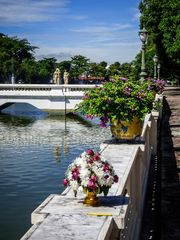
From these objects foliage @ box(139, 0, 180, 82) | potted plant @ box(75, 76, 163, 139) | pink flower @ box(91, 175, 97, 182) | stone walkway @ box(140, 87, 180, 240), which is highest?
foliage @ box(139, 0, 180, 82)

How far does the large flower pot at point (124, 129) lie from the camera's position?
27.7 feet

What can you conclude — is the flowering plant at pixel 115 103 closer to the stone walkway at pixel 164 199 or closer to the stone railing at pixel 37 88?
the stone walkway at pixel 164 199

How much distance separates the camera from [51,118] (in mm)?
45812

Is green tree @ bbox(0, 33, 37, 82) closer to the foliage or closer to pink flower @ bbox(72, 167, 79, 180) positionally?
the foliage

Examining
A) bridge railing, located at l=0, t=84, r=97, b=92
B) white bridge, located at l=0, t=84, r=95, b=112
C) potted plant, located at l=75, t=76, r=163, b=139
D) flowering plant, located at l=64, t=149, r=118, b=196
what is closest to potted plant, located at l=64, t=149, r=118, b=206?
flowering plant, located at l=64, t=149, r=118, b=196

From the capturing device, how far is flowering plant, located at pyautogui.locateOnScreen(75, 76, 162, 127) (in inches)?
331

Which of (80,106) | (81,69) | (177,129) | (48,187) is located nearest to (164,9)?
(177,129)

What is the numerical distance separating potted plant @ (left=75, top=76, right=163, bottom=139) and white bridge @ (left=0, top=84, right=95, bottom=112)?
38.5 metres

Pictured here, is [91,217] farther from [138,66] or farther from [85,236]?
[138,66]

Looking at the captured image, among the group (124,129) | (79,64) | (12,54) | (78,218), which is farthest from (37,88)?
(79,64)

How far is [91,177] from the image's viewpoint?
419cm

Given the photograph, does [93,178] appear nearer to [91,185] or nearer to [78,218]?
[91,185]

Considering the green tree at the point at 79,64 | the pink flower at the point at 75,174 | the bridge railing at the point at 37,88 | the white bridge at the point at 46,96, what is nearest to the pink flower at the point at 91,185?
the pink flower at the point at 75,174

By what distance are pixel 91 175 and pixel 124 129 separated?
4.33m
